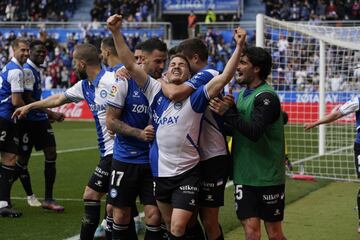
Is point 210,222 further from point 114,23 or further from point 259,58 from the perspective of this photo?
point 114,23

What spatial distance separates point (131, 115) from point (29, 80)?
3550 millimetres

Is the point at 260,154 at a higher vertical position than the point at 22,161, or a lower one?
higher

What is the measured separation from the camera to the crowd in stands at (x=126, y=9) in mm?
39406

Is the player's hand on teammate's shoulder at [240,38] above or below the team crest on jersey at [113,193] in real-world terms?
above

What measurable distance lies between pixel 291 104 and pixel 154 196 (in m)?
17.1

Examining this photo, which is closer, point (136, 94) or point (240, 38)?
point (240, 38)

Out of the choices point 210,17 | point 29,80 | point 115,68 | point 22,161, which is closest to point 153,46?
point 115,68

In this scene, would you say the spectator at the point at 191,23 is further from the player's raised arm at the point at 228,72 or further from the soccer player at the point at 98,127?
the player's raised arm at the point at 228,72

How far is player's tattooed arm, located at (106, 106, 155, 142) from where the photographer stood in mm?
6426

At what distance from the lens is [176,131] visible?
6.25 m

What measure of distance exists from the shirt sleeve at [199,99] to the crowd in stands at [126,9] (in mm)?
32832

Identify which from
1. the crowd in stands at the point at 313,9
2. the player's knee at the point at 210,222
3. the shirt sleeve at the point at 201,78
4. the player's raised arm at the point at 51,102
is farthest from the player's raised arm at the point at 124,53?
the crowd in stands at the point at 313,9

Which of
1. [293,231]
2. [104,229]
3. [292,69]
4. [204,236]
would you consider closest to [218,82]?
[204,236]

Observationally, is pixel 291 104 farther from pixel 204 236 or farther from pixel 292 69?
pixel 204 236
